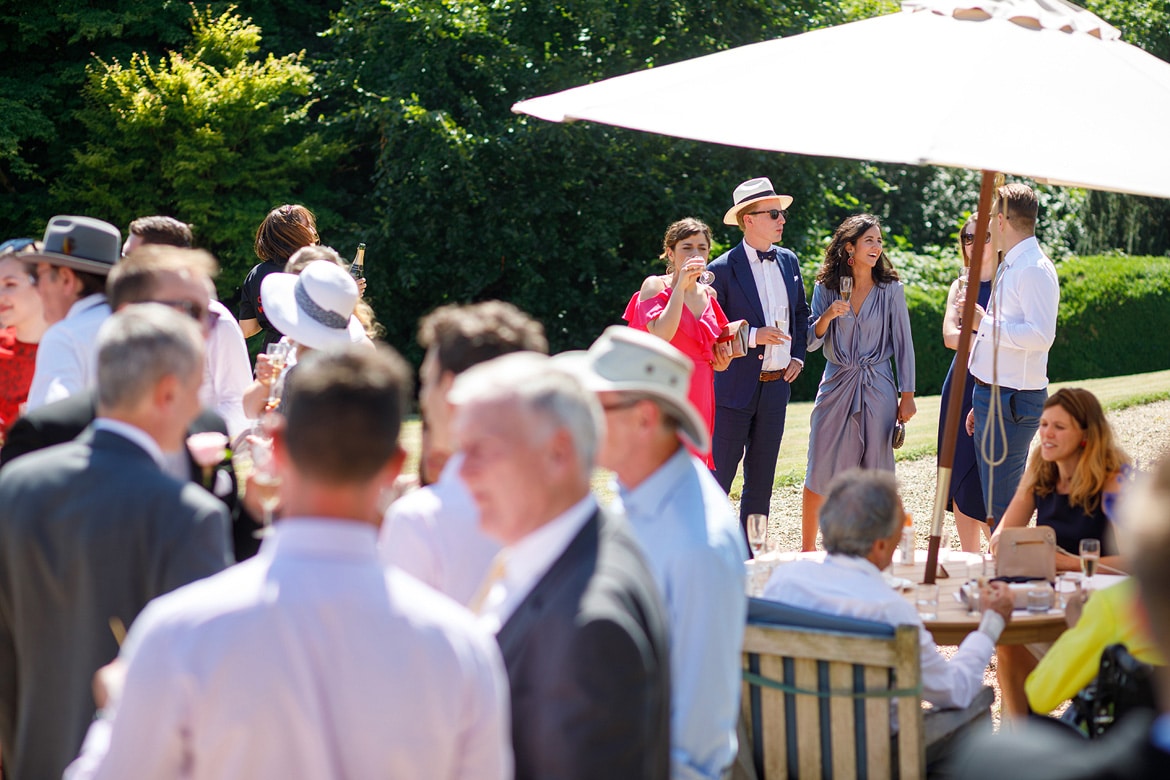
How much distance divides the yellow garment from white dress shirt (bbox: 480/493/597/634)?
1.67 m

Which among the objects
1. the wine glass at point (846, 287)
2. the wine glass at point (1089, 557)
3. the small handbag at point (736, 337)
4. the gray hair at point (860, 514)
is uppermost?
the wine glass at point (846, 287)

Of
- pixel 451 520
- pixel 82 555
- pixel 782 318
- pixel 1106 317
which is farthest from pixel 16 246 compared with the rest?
pixel 1106 317

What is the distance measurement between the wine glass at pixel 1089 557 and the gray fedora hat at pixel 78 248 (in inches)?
148

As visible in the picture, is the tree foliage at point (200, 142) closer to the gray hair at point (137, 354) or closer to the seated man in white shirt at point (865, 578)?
the seated man in white shirt at point (865, 578)

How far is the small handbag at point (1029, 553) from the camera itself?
4.64 meters

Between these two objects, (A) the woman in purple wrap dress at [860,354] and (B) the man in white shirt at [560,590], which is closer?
(B) the man in white shirt at [560,590]

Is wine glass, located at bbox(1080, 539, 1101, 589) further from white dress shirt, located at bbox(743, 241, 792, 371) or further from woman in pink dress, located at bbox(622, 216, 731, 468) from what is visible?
white dress shirt, located at bbox(743, 241, 792, 371)

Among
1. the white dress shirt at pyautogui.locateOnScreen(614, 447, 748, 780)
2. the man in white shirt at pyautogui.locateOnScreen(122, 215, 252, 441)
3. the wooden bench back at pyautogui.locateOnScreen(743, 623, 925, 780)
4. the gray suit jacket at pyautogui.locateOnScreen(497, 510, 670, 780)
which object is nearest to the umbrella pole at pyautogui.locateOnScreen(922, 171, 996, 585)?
the wooden bench back at pyautogui.locateOnScreen(743, 623, 925, 780)

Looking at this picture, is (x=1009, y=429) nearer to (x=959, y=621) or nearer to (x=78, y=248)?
(x=959, y=621)

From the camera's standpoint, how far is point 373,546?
205 cm

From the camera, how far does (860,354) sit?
7438 millimetres

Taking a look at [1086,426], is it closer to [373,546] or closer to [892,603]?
[892,603]

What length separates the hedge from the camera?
20969 mm

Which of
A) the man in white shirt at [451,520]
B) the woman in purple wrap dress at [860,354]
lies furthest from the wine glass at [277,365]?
the woman in purple wrap dress at [860,354]
